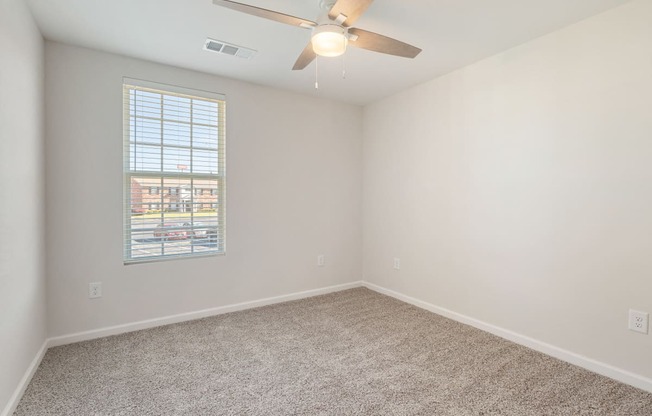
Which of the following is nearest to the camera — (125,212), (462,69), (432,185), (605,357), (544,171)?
(605,357)

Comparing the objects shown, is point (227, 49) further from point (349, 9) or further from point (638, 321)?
point (638, 321)

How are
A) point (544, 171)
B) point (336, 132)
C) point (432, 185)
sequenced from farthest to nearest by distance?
point (336, 132)
point (432, 185)
point (544, 171)

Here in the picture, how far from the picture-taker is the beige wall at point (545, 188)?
6.71 feet

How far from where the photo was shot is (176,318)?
3035 mm

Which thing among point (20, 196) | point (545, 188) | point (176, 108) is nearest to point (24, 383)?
point (20, 196)

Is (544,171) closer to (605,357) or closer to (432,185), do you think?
(432,185)

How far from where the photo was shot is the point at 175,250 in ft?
10.0

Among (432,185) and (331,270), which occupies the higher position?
(432,185)

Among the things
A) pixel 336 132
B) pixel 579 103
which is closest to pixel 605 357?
pixel 579 103

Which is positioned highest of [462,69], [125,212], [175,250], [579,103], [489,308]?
[462,69]

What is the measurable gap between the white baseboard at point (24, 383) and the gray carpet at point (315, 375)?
0.04 metres

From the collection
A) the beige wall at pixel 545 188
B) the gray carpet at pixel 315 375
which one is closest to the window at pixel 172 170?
the gray carpet at pixel 315 375

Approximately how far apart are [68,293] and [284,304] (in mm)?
1927

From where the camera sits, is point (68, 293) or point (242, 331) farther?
point (242, 331)
